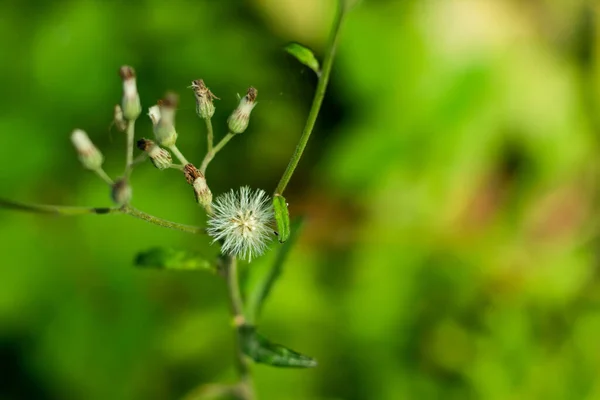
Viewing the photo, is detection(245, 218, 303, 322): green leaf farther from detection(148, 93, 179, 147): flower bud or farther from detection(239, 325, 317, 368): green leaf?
detection(148, 93, 179, 147): flower bud

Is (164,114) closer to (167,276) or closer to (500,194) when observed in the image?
(167,276)

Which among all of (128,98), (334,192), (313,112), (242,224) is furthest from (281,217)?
(334,192)

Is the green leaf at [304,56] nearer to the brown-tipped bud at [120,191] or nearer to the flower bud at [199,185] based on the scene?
the flower bud at [199,185]

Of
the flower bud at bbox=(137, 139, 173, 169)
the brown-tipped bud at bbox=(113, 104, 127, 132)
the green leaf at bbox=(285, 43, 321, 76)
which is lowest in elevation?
the flower bud at bbox=(137, 139, 173, 169)

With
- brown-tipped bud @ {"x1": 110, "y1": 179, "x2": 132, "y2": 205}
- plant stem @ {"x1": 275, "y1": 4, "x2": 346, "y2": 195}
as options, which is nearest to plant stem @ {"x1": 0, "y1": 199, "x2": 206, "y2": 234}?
brown-tipped bud @ {"x1": 110, "y1": 179, "x2": 132, "y2": 205}

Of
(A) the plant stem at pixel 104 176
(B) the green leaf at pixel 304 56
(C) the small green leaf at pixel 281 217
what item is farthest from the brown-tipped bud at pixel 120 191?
(B) the green leaf at pixel 304 56

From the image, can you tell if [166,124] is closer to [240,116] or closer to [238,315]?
[240,116]

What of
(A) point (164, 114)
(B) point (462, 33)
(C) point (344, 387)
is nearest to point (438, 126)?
(B) point (462, 33)
